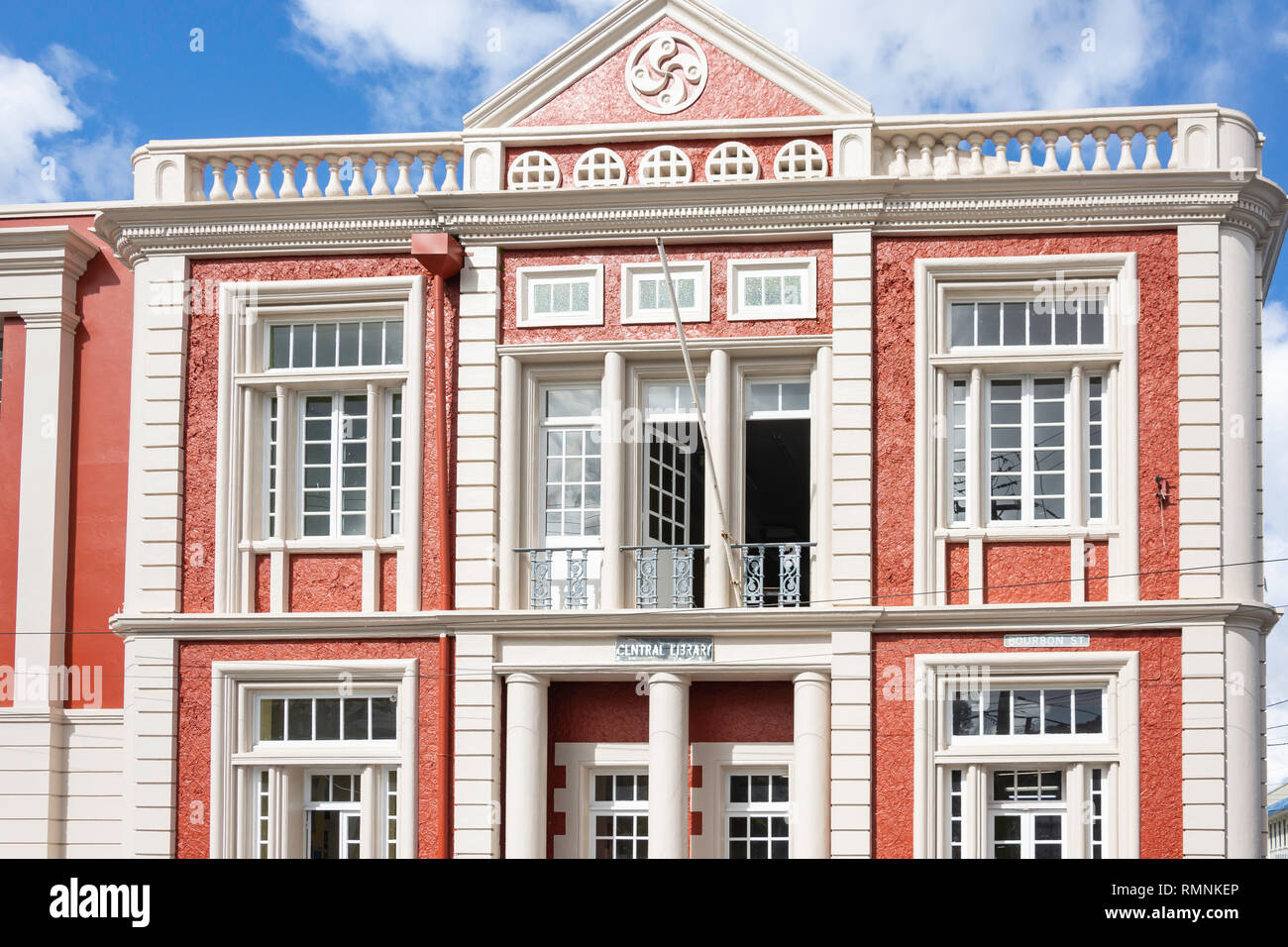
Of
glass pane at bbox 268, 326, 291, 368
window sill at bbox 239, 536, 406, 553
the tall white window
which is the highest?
glass pane at bbox 268, 326, 291, 368

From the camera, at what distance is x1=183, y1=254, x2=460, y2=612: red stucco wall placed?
19422 millimetres

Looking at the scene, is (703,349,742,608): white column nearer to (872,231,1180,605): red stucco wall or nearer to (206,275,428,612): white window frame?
(872,231,1180,605): red stucco wall

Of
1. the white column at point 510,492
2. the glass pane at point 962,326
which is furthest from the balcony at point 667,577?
the glass pane at point 962,326

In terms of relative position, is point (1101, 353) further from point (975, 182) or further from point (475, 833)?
point (475, 833)

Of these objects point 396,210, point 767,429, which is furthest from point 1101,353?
point 396,210

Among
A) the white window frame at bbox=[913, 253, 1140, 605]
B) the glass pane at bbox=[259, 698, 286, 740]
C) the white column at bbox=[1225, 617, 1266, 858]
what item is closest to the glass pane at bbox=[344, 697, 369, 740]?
the glass pane at bbox=[259, 698, 286, 740]

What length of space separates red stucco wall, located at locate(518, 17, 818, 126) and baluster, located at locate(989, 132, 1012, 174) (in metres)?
1.89

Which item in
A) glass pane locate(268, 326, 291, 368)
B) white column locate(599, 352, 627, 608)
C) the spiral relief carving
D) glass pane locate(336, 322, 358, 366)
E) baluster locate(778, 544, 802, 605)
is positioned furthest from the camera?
glass pane locate(268, 326, 291, 368)

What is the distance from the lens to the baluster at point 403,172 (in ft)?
65.3

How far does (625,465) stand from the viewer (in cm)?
1925

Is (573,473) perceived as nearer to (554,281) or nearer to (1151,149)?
(554,281)

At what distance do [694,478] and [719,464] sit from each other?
817mm

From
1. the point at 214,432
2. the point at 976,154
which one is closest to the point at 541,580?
the point at 214,432

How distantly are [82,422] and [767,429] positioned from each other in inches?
309
